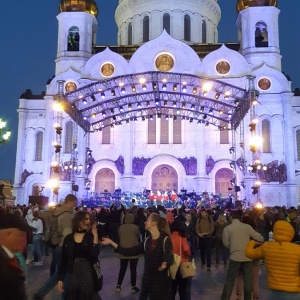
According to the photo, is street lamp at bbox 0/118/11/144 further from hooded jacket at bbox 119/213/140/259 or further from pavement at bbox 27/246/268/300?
hooded jacket at bbox 119/213/140/259

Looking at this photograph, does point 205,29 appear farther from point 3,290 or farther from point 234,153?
point 3,290

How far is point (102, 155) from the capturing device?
35531 millimetres

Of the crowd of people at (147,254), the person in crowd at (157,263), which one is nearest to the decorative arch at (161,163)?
the crowd of people at (147,254)

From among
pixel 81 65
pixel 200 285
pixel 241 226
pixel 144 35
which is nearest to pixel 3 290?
pixel 241 226

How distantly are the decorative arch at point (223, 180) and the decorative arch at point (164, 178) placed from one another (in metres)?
3.41

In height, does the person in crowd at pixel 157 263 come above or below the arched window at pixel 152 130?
below

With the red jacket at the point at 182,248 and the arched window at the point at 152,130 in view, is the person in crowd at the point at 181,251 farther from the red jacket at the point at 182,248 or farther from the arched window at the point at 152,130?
the arched window at the point at 152,130

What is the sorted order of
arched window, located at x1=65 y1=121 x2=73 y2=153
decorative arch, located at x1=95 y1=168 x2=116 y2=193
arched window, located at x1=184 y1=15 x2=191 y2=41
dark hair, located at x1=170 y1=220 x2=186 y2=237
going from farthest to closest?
arched window, located at x1=184 y1=15 x2=191 y2=41 < arched window, located at x1=65 y1=121 x2=73 y2=153 < decorative arch, located at x1=95 y1=168 x2=116 y2=193 < dark hair, located at x1=170 y1=220 x2=186 y2=237

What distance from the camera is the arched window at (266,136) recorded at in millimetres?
34531

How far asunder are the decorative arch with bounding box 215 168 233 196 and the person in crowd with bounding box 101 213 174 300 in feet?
95.3

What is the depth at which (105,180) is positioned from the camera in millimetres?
35438

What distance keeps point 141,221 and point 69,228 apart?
753cm

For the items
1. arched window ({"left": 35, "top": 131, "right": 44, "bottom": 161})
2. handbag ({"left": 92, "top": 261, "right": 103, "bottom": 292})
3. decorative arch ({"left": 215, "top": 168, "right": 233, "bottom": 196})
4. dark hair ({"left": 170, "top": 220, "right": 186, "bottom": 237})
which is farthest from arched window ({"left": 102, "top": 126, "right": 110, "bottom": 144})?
handbag ({"left": 92, "top": 261, "right": 103, "bottom": 292})

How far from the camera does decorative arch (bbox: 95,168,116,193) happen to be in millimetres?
35250
